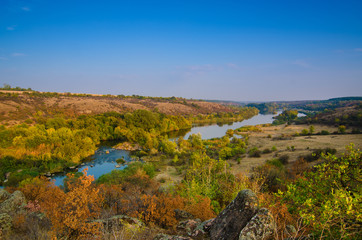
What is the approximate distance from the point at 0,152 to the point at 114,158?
69.2ft

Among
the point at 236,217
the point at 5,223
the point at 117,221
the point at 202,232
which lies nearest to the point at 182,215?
the point at 202,232

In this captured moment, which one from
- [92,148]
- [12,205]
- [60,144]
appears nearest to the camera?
[12,205]

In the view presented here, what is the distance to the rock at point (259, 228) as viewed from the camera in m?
4.78

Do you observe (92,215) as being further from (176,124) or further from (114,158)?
(176,124)

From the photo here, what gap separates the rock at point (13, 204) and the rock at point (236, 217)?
37.9 ft

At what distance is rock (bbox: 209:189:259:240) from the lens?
543 cm

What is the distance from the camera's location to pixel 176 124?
94.6 metres

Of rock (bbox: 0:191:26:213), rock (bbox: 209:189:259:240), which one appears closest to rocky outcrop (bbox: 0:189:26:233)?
rock (bbox: 0:191:26:213)

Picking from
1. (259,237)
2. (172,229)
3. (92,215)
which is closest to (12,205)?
(92,215)

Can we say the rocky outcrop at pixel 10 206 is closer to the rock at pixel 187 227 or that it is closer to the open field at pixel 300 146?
the rock at pixel 187 227

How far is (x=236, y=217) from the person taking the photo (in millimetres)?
5680

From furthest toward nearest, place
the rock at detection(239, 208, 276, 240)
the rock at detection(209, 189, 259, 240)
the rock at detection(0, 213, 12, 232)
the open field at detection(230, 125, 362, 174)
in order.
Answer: the open field at detection(230, 125, 362, 174), the rock at detection(0, 213, 12, 232), the rock at detection(209, 189, 259, 240), the rock at detection(239, 208, 276, 240)

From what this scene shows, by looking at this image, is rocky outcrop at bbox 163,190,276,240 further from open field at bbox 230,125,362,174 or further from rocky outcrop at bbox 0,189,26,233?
open field at bbox 230,125,362,174

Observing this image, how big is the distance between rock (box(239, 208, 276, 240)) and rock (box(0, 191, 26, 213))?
12532 mm
